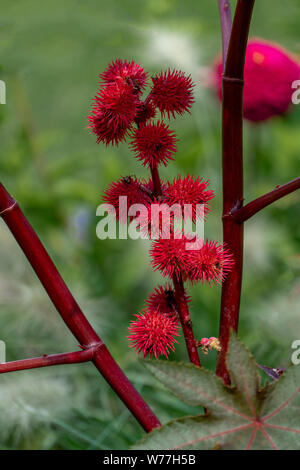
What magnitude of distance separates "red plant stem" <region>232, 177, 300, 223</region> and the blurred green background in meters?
0.35

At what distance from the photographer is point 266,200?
0.99ft

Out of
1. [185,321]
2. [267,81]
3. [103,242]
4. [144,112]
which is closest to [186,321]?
[185,321]

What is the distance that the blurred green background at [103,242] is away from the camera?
2.26ft

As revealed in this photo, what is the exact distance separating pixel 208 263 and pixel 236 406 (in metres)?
0.07

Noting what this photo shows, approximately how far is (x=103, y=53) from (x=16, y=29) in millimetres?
142

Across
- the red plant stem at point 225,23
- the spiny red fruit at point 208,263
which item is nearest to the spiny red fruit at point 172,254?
the spiny red fruit at point 208,263

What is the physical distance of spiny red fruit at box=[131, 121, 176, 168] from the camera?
0.94 feet

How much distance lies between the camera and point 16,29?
2.32 ft

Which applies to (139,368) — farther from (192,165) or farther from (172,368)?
(172,368)

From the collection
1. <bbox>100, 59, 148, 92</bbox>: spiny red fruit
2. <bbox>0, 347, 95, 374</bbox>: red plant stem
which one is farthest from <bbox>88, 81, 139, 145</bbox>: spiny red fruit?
<bbox>0, 347, 95, 374</bbox>: red plant stem

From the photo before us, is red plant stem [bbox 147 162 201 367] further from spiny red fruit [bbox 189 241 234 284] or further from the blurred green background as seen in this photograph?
the blurred green background

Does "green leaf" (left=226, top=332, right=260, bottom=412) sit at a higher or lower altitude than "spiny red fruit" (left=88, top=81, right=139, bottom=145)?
lower

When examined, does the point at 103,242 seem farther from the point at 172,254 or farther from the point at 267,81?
the point at 172,254

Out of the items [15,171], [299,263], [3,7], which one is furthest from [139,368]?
[3,7]
